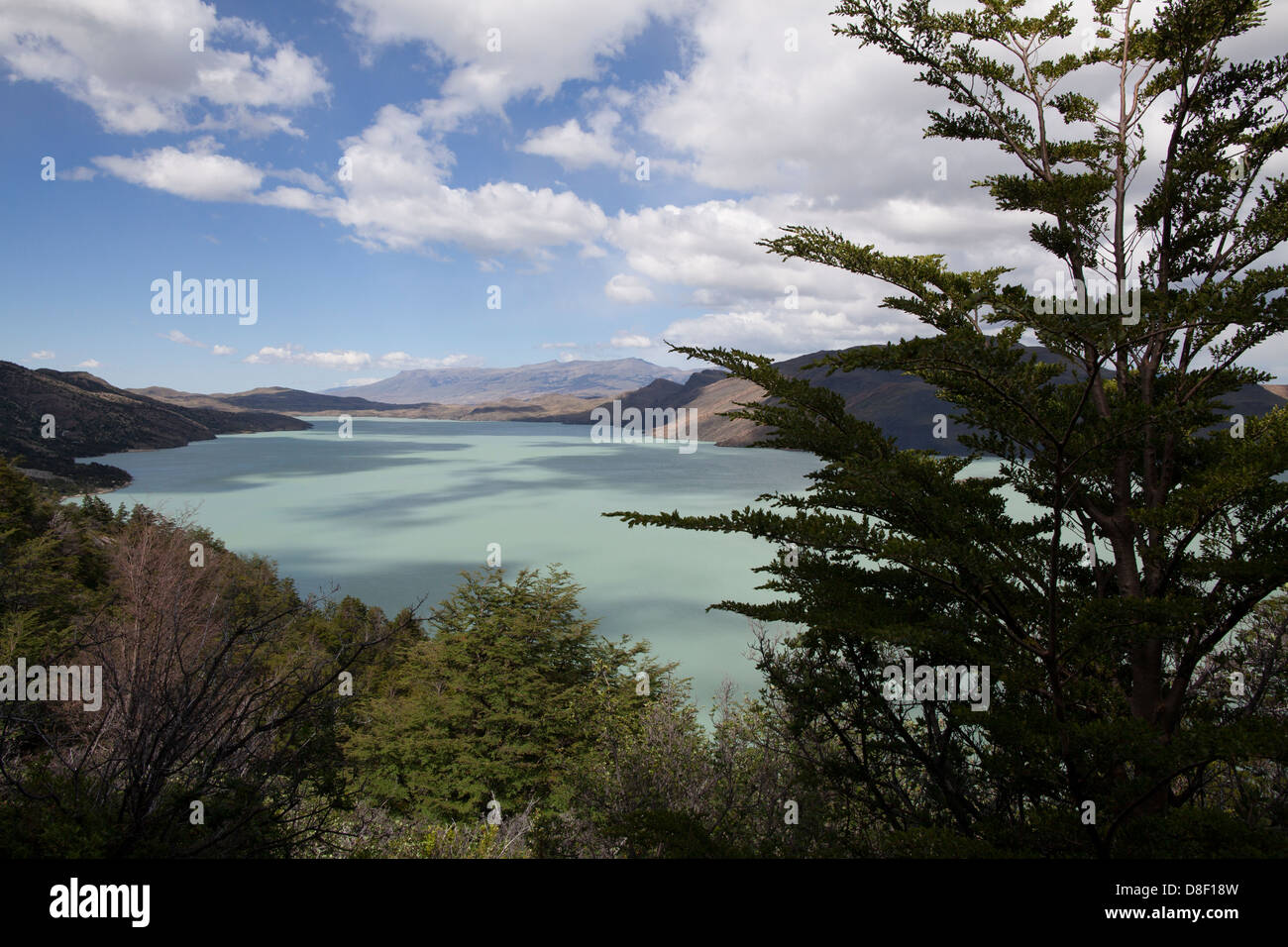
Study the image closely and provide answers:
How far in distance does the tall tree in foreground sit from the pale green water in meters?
8.73

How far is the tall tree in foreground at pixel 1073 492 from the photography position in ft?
10.9

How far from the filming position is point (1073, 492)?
408cm

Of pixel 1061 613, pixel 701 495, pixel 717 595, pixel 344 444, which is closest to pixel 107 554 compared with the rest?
Answer: pixel 717 595

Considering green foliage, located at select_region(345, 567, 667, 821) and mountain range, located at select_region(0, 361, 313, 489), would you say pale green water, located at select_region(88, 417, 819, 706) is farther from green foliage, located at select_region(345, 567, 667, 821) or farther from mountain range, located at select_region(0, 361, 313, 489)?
green foliage, located at select_region(345, 567, 667, 821)

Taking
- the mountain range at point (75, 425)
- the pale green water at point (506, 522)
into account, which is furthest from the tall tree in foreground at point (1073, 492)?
the mountain range at point (75, 425)

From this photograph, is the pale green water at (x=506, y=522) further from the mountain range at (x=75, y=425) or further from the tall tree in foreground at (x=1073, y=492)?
the tall tree in foreground at (x=1073, y=492)

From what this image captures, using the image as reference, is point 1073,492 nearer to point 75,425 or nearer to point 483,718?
point 483,718

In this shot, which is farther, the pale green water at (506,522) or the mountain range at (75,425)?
the mountain range at (75,425)

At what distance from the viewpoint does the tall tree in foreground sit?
3324mm

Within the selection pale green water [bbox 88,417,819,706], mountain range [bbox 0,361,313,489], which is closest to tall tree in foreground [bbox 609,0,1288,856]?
pale green water [bbox 88,417,819,706]

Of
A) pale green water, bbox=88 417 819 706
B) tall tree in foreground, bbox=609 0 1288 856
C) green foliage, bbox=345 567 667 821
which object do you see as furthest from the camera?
pale green water, bbox=88 417 819 706

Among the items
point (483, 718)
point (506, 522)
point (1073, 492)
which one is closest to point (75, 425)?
point (506, 522)

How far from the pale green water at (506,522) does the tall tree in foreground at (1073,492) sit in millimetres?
8727
